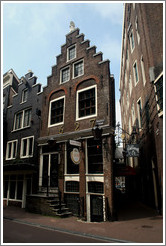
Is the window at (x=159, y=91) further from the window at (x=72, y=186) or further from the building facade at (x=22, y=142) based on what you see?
the building facade at (x=22, y=142)

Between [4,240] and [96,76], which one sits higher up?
[96,76]

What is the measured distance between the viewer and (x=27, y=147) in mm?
17516

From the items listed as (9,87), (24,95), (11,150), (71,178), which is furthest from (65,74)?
(9,87)

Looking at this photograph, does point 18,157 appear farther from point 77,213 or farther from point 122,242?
point 122,242

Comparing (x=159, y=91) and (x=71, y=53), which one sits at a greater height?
(x=71, y=53)

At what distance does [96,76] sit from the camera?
1332 centimetres

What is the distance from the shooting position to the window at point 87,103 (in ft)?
43.1

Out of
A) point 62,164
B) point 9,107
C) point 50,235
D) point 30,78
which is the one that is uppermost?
point 30,78

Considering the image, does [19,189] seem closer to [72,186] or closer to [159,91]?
[72,186]

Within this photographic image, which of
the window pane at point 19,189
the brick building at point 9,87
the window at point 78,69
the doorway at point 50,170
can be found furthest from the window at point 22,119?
the window at point 78,69

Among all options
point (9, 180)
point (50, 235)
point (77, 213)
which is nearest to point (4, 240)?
point (50, 235)

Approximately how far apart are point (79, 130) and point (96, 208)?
5.29 meters

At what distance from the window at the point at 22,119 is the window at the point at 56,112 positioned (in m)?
3.59

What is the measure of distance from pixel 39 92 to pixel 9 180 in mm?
9477
